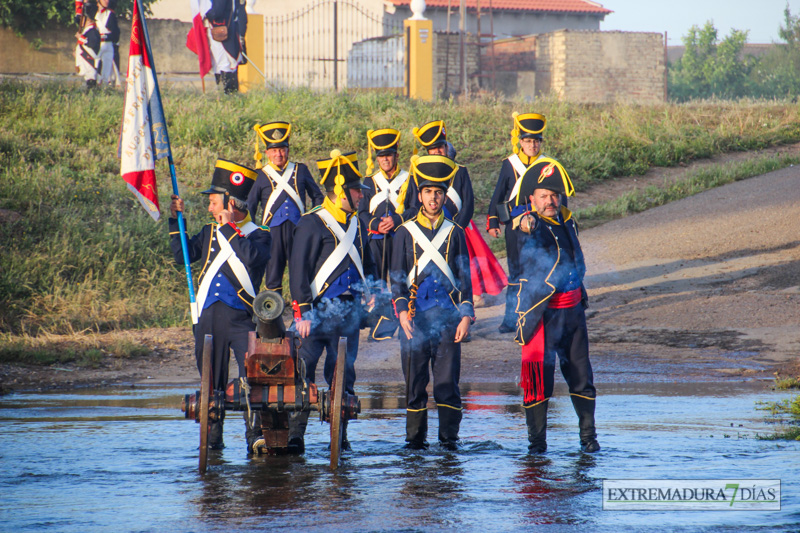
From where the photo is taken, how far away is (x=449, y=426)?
658 cm

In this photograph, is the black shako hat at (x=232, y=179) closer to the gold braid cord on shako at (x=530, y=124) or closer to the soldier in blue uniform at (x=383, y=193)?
the soldier in blue uniform at (x=383, y=193)

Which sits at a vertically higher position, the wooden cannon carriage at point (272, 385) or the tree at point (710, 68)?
the tree at point (710, 68)

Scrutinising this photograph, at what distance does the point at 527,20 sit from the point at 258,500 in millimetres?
35384

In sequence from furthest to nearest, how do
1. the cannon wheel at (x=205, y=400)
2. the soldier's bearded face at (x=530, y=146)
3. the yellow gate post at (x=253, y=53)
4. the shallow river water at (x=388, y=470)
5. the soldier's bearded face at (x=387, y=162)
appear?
1. the yellow gate post at (x=253, y=53)
2. the soldier's bearded face at (x=530, y=146)
3. the soldier's bearded face at (x=387, y=162)
4. the cannon wheel at (x=205, y=400)
5. the shallow river water at (x=388, y=470)

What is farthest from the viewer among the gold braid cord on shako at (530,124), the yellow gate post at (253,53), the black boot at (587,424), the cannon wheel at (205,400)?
the yellow gate post at (253,53)

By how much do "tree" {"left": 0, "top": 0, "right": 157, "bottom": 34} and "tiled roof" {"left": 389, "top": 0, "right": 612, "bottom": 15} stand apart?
15587 millimetres

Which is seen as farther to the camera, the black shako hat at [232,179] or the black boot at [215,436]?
the black shako hat at [232,179]

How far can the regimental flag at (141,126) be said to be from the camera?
7.80 metres

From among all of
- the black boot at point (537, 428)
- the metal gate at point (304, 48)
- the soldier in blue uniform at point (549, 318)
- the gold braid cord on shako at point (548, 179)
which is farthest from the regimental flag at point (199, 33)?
the black boot at point (537, 428)

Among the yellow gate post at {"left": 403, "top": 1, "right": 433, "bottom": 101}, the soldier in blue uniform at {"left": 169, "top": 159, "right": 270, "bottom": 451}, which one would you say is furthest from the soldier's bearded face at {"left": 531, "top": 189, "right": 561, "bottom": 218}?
the yellow gate post at {"left": 403, "top": 1, "right": 433, "bottom": 101}

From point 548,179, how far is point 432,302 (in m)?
1.07

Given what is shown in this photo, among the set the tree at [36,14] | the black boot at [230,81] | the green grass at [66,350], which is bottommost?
the green grass at [66,350]

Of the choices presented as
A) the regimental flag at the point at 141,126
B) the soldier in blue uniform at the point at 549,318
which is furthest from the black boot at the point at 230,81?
the soldier in blue uniform at the point at 549,318

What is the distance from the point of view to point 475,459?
619 cm
